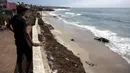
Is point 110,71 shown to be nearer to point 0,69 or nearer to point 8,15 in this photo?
point 0,69

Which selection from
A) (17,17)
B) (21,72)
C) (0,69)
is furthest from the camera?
(0,69)

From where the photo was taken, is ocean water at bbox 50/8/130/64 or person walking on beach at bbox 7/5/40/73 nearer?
person walking on beach at bbox 7/5/40/73

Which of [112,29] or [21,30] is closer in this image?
[21,30]

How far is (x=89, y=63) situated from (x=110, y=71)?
135 centimetres

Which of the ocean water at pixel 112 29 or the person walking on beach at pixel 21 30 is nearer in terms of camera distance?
the person walking on beach at pixel 21 30

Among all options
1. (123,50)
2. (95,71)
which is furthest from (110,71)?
(123,50)

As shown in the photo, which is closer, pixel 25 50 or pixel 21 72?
pixel 25 50

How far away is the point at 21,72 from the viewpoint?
4645mm

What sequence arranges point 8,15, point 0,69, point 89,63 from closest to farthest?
1. point 0,69
2. point 89,63
3. point 8,15

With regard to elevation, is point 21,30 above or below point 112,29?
above

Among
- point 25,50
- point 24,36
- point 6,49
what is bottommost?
point 6,49

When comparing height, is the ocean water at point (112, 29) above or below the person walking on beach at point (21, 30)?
below

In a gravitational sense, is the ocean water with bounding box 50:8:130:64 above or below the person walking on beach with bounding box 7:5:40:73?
below

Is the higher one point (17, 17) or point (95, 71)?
point (17, 17)
